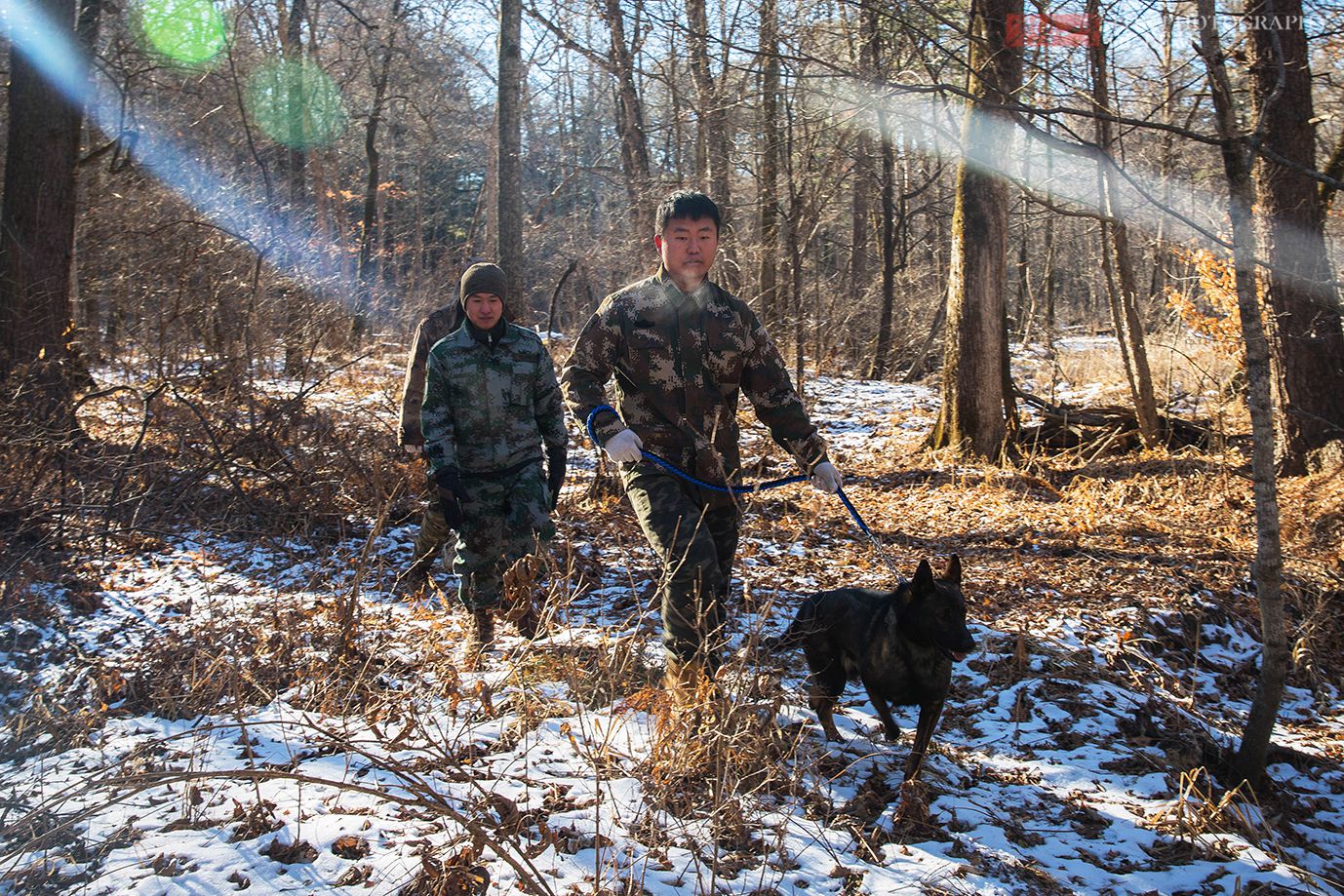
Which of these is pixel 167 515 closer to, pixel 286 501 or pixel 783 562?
pixel 286 501

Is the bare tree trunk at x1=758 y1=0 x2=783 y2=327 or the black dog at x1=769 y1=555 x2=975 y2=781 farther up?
the bare tree trunk at x1=758 y1=0 x2=783 y2=327

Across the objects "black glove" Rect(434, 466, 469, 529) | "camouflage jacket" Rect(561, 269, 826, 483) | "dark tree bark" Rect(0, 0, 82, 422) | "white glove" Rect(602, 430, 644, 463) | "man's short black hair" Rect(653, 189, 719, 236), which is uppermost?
"dark tree bark" Rect(0, 0, 82, 422)

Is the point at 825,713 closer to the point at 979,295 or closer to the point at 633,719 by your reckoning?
the point at 633,719

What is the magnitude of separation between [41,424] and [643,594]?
4.66 m

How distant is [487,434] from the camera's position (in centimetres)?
540

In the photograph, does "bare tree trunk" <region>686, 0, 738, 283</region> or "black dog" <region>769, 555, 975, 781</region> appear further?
"bare tree trunk" <region>686, 0, 738, 283</region>

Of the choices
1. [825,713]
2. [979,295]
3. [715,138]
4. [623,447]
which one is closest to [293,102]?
[715,138]

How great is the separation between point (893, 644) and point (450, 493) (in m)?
2.61

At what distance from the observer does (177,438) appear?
7664 millimetres

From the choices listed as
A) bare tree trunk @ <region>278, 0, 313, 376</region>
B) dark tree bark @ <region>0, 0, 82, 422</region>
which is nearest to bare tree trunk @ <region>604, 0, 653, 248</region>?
bare tree trunk @ <region>278, 0, 313, 376</region>

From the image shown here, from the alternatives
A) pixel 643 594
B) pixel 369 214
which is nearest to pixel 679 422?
pixel 643 594

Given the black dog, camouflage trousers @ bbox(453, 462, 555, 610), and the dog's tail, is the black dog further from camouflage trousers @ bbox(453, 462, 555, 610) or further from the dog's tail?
camouflage trousers @ bbox(453, 462, 555, 610)

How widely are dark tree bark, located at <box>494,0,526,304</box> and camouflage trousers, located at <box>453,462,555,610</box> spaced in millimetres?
4935

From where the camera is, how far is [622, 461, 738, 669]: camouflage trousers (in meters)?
3.80
